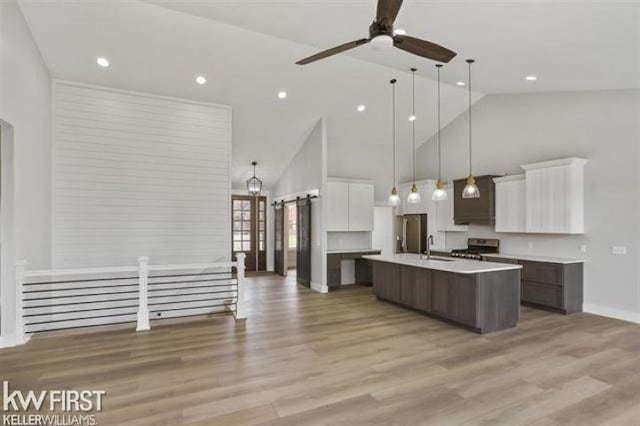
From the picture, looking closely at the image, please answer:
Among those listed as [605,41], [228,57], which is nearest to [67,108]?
[228,57]

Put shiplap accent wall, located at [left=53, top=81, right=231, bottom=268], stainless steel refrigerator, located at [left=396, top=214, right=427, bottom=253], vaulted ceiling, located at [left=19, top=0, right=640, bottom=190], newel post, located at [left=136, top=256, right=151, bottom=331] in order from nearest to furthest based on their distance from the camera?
vaulted ceiling, located at [left=19, top=0, right=640, bottom=190] → newel post, located at [left=136, top=256, right=151, bottom=331] → shiplap accent wall, located at [left=53, top=81, right=231, bottom=268] → stainless steel refrigerator, located at [left=396, top=214, right=427, bottom=253]

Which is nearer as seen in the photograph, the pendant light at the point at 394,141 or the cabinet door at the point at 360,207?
the pendant light at the point at 394,141

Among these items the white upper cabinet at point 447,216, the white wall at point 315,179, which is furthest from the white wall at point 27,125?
the white upper cabinet at point 447,216

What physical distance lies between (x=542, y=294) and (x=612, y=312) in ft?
3.12

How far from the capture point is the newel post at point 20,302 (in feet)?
14.0

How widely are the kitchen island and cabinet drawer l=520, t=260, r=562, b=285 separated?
1.16 meters

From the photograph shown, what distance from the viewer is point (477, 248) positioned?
7.54 m

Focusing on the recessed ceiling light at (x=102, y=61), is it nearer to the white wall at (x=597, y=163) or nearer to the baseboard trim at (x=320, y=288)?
the baseboard trim at (x=320, y=288)

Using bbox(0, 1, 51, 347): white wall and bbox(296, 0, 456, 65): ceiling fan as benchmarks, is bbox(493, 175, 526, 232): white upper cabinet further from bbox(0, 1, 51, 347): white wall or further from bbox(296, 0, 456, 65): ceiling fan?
bbox(0, 1, 51, 347): white wall

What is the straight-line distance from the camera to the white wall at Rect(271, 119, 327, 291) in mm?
7551

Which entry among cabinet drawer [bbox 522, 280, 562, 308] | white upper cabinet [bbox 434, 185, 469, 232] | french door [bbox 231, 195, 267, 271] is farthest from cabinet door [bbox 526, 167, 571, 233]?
french door [bbox 231, 195, 267, 271]

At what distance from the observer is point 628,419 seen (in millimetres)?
2674

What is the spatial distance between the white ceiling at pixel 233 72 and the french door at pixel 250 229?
227cm

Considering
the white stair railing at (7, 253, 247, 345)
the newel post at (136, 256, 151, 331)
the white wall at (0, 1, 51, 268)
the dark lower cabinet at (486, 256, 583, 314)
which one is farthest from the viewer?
the dark lower cabinet at (486, 256, 583, 314)
